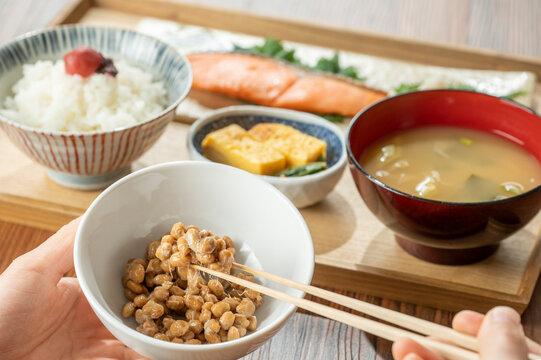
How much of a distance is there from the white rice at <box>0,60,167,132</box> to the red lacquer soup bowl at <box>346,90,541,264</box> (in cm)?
64

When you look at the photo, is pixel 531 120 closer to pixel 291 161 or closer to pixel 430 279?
pixel 430 279

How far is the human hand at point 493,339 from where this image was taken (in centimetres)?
96

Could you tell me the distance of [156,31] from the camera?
255 centimetres

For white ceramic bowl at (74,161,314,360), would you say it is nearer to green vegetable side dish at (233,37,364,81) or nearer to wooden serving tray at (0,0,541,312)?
wooden serving tray at (0,0,541,312)

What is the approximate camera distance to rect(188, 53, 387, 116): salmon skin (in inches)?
84.4

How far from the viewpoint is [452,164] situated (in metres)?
1.62

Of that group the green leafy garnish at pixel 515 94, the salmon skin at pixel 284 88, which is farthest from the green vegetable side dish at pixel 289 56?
the green leafy garnish at pixel 515 94

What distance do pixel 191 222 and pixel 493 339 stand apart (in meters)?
0.68

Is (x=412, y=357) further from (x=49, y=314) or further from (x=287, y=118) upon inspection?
(x=287, y=118)

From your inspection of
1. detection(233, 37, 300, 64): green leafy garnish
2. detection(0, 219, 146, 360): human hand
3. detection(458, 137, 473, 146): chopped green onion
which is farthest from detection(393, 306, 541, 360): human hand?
detection(233, 37, 300, 64): green leafy garnish

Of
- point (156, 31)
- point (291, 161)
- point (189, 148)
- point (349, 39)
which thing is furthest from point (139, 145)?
point (349, 39)

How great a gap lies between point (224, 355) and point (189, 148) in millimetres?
841

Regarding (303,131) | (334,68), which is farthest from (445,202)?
(334,68)

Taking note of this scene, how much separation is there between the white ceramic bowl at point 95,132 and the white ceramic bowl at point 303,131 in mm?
125
